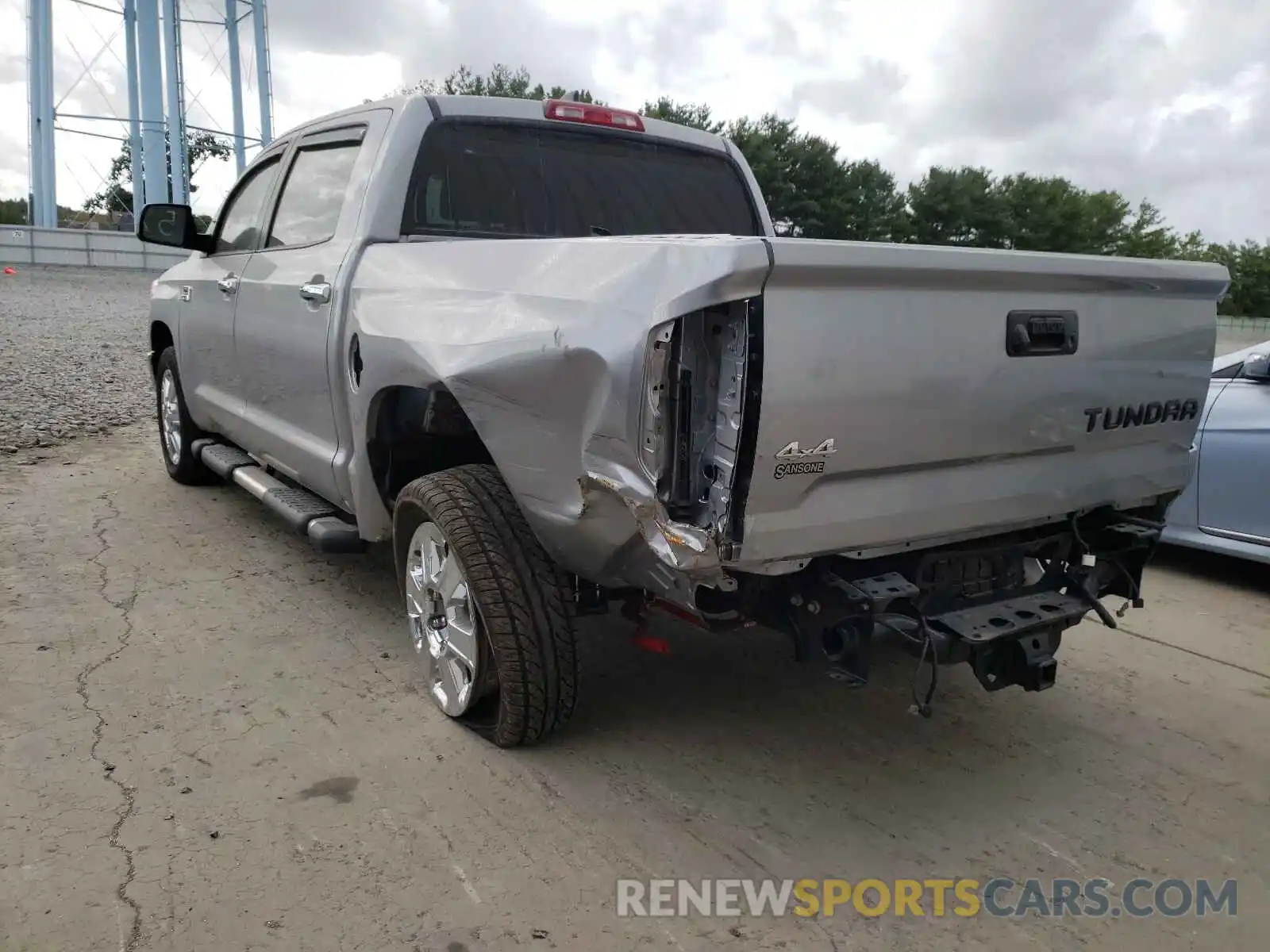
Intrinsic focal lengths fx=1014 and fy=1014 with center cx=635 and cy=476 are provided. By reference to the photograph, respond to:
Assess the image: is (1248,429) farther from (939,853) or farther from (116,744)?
(116,744)

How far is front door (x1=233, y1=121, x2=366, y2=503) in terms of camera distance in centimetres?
383

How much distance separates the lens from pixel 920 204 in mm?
46156

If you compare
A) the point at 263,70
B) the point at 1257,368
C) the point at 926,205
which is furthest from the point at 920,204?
the point at 1257,368

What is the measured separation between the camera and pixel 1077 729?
11.5 feet

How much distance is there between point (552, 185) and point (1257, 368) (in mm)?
3697

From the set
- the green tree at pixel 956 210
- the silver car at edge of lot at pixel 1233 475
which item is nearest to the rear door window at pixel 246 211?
the silver car at edge of lot at pixel 1233 475

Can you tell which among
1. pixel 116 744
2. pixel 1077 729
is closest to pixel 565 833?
pixel 116 744

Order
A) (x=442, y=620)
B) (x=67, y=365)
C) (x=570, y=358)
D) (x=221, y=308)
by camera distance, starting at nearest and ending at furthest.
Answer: (x=570, y=358) → (x=442, y=620) → (x=221, y=308) → (x=67, y=365)

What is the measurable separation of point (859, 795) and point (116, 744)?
7.45ft

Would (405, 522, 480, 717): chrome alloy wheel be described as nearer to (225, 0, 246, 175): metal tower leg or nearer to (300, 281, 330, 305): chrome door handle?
(300, 281, 330, 305): chrome door handle

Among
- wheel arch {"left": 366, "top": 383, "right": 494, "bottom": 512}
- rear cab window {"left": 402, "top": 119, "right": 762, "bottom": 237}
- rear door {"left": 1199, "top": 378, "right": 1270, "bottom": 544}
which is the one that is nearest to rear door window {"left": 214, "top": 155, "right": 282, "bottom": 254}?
rear cab window {"left": 402, "top": 119, "right": 762, "bottom": 237}

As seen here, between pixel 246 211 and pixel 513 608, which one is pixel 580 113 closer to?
pixel 246 211

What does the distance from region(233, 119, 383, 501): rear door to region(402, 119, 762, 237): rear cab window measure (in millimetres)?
282

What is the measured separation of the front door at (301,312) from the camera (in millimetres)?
3834
